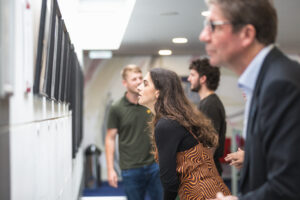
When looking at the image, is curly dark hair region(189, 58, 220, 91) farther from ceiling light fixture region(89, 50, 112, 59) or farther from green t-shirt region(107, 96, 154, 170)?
ceiling light fixture region(89, 50, 112, 59)

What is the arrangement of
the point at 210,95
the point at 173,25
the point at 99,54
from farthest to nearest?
the point at 99,54
the point at 173,25
the point at 210,95

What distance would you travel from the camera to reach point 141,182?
410cm

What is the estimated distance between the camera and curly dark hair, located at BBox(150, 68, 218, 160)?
241 cm

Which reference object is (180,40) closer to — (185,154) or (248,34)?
(185,154)

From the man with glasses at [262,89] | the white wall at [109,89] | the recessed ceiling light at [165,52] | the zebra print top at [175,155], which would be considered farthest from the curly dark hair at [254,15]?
the white wall at [109,89]

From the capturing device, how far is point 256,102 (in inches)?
50.4

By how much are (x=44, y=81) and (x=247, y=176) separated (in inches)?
38.4

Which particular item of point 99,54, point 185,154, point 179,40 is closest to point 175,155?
point 185,154

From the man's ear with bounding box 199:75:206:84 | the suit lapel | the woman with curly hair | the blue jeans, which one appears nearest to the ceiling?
the man's ear with bounding box 199:75:206:84

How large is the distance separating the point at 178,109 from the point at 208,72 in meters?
1.37

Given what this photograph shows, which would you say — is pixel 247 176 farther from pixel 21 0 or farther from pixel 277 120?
pixel 21 0

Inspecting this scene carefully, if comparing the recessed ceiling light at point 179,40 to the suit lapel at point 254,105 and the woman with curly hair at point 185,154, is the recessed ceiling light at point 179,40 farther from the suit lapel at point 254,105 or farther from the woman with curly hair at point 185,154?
the suit lapel at point 254,105

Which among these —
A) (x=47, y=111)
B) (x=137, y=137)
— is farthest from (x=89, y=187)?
(x=47, y=111)

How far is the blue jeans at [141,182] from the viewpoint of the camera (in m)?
4.05
